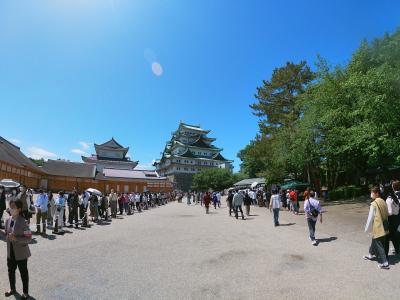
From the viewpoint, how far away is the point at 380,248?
7.02m

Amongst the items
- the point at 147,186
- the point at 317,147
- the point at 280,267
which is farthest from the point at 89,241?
the point at 147,186

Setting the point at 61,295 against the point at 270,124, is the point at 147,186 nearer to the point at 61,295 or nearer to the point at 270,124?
the point at 270,124

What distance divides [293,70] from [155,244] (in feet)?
98.2

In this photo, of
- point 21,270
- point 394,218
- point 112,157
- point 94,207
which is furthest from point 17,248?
point 112,157

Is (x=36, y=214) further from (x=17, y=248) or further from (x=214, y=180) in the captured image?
(x=214, y=180)

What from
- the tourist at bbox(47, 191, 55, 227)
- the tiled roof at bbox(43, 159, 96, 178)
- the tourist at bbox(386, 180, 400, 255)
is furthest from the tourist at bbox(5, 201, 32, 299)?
the tiled roof at bbox(43, 159, 96, 178)

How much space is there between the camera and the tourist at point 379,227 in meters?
6.98

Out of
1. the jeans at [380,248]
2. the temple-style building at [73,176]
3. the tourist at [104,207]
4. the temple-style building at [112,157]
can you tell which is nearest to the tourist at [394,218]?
→ the jeans at [380,248]

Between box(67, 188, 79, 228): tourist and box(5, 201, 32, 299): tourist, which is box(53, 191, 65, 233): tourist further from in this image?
box(5, 201, 32, 299): tourist

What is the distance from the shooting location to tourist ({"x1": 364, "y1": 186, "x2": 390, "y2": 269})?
6.98 meters

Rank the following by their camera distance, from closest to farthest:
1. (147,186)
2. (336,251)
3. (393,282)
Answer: (393,282)
(336,251)
(147,186)

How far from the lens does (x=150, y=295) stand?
5.44 metres

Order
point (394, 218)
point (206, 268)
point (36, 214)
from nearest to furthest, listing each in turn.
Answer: point (206, 268)
point (394, 218)
point (36, 214)

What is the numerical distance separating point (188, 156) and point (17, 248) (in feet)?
255
